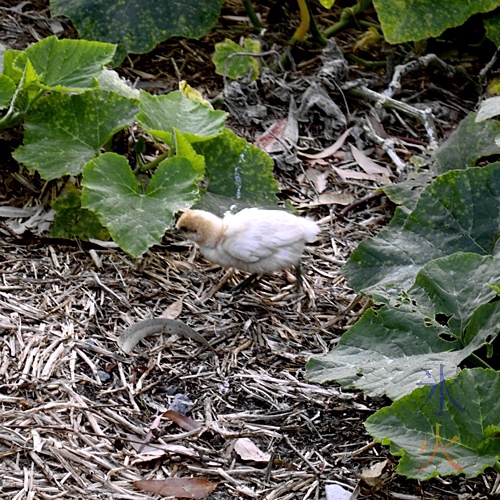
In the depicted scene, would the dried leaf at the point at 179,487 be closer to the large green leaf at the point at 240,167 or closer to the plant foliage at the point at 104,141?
the plant foliage at the point at 104,141

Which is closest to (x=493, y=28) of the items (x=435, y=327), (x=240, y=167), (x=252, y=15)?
(x=252, y=15)

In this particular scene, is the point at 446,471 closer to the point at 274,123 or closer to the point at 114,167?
the point at 114,167

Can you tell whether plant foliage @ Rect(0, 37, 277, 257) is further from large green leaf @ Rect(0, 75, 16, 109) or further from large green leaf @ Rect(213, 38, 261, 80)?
large green leaf @ Rect(213, 38, 261, 80)

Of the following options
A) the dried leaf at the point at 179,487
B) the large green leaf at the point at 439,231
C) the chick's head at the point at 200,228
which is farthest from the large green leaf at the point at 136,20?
the dried leaf at the point at 179,487

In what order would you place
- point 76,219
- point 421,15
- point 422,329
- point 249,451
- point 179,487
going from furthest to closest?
1. point 421,15
2. point 76,219
3. point 422,329
4. point 249,451
5. point 179,487

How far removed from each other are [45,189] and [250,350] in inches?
47.0

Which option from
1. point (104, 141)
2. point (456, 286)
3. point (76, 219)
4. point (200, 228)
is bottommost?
point (76, 219)

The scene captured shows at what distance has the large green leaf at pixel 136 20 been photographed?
14.3ft

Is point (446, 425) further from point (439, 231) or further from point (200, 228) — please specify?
point (200, 228)

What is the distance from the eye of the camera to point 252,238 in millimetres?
3393

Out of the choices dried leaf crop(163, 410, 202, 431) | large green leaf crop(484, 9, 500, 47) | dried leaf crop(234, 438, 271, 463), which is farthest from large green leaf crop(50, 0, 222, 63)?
dried leaf crop(234, 438, 271, 463)

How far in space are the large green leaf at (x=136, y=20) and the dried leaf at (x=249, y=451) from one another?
231 cm

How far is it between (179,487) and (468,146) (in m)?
2.12

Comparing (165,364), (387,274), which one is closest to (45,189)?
(165,364)
